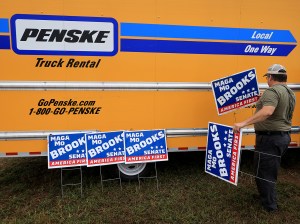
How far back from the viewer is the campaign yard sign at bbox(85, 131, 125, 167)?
153 inches

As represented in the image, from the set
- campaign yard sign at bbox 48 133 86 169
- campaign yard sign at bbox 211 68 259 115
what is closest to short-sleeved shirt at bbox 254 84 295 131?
campaign yard sign at bbox 211 68 259 115

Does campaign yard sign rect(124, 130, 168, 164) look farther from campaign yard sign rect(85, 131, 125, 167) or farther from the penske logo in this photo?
the penske logo

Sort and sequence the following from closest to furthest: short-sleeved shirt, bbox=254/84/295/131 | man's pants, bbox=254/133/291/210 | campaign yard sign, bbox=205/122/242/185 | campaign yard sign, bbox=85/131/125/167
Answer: short-sleeved shirt, bbox=254/84/295/131 → man's pants, bbox=254/133/291/210 → campaign yard sign, bbox=205/122/242/185 → campaign yard sign, bbox=85/131/125/167

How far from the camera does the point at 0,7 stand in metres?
3.49

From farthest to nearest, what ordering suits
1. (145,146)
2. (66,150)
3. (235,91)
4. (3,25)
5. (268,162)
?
(145,146)
(66,150)
(235,91)
(3,25)
(268,162)

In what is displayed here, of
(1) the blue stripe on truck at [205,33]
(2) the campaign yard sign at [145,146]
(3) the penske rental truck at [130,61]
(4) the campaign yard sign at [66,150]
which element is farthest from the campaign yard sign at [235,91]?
(4) the campaign yard sign at [66,150]

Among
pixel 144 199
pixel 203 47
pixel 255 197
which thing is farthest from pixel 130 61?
pixel 255 197

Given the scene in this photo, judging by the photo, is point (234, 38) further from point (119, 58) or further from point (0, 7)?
point (0, 7)

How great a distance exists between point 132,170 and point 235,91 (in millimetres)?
1968

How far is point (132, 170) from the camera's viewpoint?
4.34 metres

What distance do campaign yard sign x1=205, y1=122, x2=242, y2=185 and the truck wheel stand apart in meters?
1.00

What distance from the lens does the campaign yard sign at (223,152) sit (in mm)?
3482

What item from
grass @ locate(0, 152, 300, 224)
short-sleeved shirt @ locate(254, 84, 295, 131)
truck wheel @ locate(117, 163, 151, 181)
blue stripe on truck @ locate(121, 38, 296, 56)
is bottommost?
grass @ locate(0, 152, 300, 224)

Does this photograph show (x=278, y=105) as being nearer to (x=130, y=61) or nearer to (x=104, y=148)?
(x=130, y=61)
